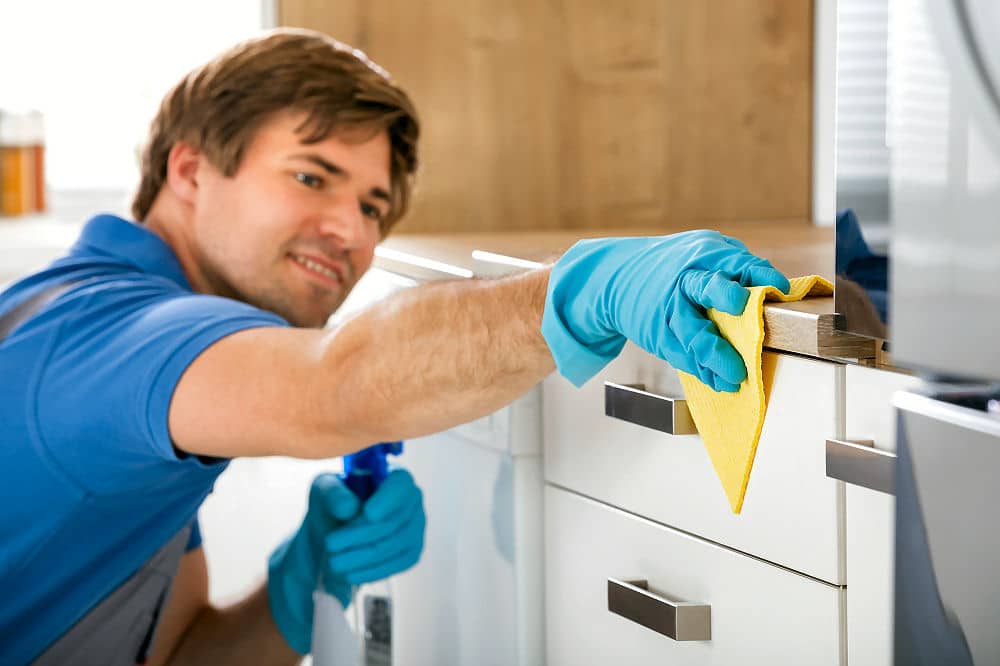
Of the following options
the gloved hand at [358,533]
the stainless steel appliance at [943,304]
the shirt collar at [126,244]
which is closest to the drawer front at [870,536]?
the stainless steel appliance at [943,304]

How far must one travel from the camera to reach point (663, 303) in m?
0.77

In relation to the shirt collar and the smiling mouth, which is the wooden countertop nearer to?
the smiling mouth

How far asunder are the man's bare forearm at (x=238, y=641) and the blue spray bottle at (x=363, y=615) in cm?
9

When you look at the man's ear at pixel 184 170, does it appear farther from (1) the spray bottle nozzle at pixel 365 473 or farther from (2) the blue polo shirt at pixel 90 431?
(1) the spray bottle nozzle at pixel 365 473

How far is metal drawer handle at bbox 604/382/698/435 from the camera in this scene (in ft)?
3.14

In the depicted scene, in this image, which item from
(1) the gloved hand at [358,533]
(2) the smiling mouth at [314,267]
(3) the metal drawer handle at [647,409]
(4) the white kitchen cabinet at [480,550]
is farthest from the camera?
(2) the smiling mouth at [314,267]

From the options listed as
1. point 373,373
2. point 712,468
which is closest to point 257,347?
point 373,373

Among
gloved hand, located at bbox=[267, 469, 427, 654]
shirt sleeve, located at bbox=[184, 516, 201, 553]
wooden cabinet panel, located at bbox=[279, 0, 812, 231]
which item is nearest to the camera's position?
gloved hand, located at bbox=[267, 469, 427, 654]

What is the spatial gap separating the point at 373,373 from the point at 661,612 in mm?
322

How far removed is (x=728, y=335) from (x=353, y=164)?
2.80 ft

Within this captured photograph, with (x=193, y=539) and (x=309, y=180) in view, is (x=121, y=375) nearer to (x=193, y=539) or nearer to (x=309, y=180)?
(x=309, y=180)

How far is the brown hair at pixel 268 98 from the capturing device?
58.3 inches

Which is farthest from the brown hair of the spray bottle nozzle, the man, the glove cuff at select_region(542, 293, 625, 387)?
the glove cuff at select_region(542, 293, 625, 387)

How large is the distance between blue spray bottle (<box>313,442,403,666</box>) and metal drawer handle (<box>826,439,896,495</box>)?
2.39 ft
